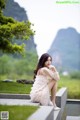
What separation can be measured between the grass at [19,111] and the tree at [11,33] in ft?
5.24

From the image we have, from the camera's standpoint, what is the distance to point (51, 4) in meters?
4.54

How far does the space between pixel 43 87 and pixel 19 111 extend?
0.95 meters

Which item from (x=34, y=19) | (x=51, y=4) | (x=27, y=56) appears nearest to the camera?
(x=51, y=4)

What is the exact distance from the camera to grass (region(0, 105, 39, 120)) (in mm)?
3520

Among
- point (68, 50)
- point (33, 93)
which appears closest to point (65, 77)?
point (68, 50)

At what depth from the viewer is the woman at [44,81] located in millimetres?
4605

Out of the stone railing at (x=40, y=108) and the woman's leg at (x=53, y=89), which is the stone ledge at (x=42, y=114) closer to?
the stone railing at (x=40, y=108)

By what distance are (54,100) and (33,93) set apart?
253 millimetres

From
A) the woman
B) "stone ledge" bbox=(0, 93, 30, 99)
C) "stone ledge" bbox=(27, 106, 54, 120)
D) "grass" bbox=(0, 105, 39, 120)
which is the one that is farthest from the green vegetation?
"stone ledge" bbox=(27, 106, 54, 120)

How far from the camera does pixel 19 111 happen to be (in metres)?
3.74

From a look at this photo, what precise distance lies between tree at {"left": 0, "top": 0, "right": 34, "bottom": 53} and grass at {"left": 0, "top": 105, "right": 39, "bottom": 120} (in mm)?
1598

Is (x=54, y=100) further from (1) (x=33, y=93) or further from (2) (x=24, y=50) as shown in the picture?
(2) (x=24, y=50)

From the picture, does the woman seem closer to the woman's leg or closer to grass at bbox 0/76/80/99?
the woman's leg

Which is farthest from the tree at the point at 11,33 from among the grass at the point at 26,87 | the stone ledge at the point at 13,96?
the stone ledge at the point at 13,96
